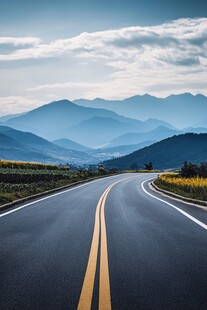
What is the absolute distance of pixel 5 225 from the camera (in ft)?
32.4

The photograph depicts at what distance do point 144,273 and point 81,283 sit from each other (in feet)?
3.26

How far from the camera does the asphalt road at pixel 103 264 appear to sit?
4.44 metres

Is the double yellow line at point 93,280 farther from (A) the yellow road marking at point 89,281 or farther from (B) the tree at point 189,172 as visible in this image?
(B) the tree at point 189,172

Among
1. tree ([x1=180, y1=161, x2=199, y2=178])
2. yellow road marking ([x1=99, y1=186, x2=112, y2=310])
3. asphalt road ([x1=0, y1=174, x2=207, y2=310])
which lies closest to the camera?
yellow road marking ([x1=99, y1=186, x2=112, y2=310])

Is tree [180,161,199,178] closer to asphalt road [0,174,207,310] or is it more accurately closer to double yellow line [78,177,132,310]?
asphalt road [0,174,207,310]

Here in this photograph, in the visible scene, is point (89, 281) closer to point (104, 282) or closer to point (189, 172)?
point (104, 282)

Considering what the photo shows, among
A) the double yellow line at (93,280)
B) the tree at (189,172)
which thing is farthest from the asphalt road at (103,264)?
the tree at (189,172)

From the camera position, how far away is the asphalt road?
444 centimetres

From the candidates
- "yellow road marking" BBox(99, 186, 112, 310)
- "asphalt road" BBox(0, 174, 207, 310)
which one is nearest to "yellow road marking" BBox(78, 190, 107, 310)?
"asphalt road" BBox(0, 174, 207, 310)

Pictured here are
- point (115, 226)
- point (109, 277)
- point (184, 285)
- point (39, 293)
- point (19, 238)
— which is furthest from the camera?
point (115, 226)

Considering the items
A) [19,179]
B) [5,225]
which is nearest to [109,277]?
[5,225]

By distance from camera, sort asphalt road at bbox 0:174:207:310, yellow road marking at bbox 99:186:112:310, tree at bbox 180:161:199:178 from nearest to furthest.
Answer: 1. yellow road marking at bbox 99:186:112:310
2. asphalt road at bbox 0:174:207:310
3. tree at bbox 180:161:199:178

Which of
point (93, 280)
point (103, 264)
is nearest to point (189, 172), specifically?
point (103, 264)

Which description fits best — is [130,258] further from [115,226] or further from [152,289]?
[115,226]
